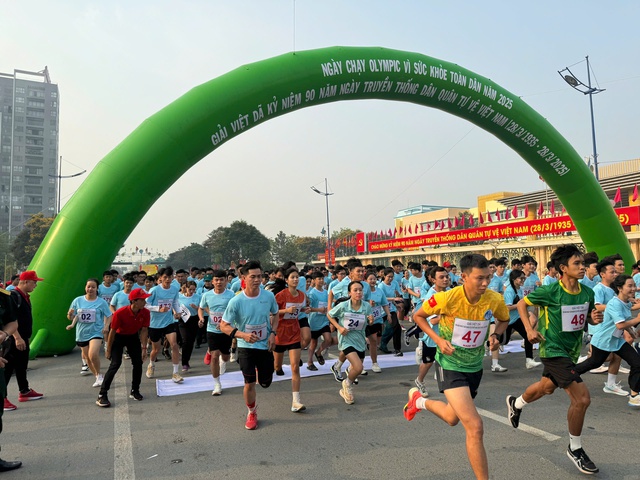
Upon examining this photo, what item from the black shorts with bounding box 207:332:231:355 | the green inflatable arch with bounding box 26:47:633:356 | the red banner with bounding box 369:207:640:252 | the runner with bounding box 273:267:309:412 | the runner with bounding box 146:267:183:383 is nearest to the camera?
the runner with bounding box 273:267:309:412

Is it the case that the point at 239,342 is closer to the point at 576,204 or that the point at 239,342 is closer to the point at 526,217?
the point at 576,204

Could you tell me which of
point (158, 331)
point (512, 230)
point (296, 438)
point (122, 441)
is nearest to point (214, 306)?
point (158, 331)

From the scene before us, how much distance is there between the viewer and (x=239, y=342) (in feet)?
17.1

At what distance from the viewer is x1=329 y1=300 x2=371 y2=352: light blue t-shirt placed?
20.0 feet

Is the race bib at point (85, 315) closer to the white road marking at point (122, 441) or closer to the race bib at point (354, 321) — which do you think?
the white road marking at point (122, 441)

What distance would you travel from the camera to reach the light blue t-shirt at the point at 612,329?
17.5ft

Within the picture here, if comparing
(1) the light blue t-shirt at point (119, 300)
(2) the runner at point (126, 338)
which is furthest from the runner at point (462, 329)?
(1) the light blue t-shirt at point (119, 300)

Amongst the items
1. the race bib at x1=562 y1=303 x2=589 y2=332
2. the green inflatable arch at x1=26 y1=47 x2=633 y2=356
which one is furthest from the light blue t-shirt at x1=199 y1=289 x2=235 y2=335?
the race bib at x1=562 y1=303 x2=589 y2=332

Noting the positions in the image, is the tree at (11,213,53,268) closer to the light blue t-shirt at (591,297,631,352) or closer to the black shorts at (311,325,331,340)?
the black shorts at (311,325,331,340)

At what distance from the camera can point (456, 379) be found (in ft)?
11.7

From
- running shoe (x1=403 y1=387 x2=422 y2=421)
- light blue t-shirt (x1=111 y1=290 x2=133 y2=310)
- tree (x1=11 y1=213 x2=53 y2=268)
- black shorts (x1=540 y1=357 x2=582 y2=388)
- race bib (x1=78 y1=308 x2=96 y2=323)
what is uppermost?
tree (x1=11 y1=213 x2=53 y2=268)

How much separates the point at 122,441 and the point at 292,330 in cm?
250

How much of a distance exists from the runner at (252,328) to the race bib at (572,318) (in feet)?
9.96

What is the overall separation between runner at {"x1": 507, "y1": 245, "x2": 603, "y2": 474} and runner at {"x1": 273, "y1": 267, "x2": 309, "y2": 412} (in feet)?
8.14
